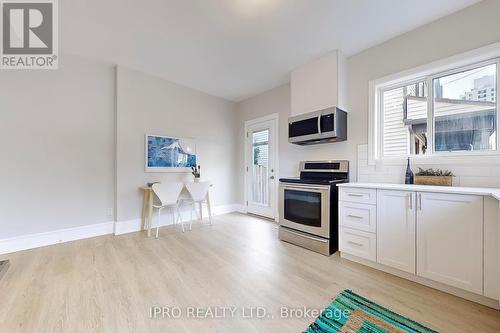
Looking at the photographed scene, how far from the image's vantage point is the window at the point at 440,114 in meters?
2.04

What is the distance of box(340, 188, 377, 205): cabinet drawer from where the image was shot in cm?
223

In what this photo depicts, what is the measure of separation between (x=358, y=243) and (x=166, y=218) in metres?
3.19

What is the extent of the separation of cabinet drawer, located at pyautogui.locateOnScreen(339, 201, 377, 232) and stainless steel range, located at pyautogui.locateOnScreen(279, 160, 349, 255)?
0.50ft

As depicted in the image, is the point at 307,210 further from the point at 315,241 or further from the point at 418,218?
the point at 418,218

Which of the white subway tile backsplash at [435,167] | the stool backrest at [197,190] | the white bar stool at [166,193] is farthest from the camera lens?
the stool backrest at [197,190]

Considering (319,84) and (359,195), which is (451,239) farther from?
(319,84)

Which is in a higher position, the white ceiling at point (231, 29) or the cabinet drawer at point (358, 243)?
the white ceiling at point (231, 29)

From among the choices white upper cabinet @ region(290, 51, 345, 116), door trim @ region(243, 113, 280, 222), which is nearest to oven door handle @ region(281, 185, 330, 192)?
door trim @ region(243, 113, 280, 222)

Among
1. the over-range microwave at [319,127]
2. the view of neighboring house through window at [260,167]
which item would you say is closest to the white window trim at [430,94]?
the over-range microwave at [319,127]

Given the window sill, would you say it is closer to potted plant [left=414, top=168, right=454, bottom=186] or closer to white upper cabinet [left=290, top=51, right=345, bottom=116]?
potted plant [left=414, top=168, right=454, bottom=186]

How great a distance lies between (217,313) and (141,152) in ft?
9.68

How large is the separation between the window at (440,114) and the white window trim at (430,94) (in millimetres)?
15

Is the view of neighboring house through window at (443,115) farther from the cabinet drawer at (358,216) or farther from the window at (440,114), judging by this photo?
the cabinet drawer at (358,216)

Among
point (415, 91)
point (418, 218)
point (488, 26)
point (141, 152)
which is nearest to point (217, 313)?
point (418, 218)
